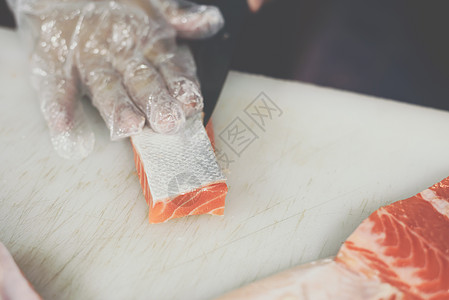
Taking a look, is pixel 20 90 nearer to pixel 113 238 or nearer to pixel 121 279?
pixel 113 238

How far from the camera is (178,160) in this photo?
1301mm

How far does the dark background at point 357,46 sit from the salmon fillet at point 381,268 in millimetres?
1139

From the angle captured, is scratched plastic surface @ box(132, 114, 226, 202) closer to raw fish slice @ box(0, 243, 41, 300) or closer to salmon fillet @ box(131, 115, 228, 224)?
salmon fillet @ box(131, 115, 228, 224)

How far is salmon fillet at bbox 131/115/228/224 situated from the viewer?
3.99 ft

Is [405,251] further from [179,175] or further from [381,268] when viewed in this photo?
[179,175]

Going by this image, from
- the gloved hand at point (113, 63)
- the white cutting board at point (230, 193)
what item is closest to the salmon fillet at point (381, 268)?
the white cutting board at point (230, 193)

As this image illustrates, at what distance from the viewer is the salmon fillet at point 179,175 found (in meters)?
1.22

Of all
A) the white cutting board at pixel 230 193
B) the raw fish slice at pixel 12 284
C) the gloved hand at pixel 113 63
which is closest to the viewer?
the raw fish slice at pixel 12 284

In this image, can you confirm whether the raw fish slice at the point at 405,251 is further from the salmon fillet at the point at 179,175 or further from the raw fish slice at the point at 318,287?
the salmon fillet at the point at 179,175

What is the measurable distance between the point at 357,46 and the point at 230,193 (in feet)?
6.67

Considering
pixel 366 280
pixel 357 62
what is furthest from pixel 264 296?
pixel 357 62

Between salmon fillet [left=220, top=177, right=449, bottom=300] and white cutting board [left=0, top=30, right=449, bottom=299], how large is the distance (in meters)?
0.12

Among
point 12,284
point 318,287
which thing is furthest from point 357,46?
point 12,284

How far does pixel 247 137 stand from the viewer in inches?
62.1
